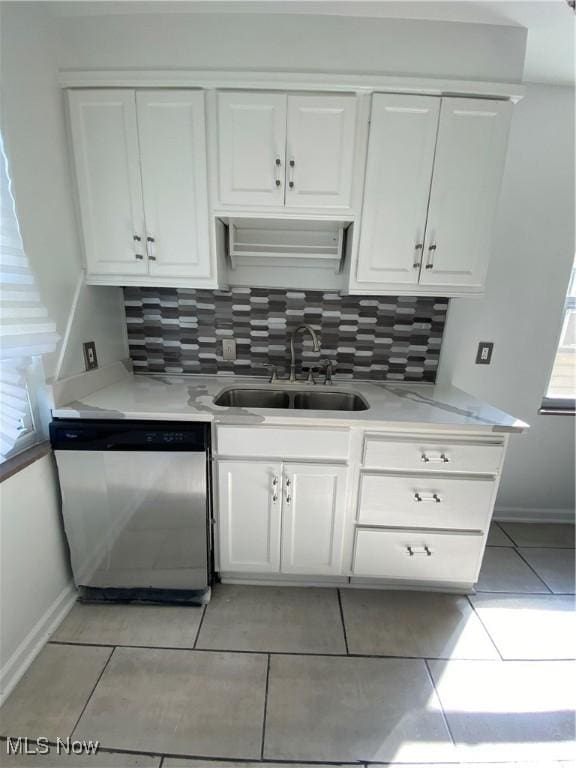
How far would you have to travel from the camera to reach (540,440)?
2.20 meters

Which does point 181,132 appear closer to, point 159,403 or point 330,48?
point 330,48

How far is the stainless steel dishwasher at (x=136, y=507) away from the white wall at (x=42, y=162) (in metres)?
0.40

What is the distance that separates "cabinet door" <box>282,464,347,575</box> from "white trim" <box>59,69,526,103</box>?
1.65 meters

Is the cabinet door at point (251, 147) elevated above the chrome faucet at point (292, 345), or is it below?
above

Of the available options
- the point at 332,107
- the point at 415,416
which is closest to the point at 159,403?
the point at 415,416

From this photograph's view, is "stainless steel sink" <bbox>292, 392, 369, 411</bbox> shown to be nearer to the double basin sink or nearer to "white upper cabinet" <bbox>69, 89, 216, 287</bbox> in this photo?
the double basin sink

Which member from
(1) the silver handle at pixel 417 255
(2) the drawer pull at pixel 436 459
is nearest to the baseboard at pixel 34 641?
(2) the drawer pull at pixel 436 459

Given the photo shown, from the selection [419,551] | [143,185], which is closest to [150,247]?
[143,185]

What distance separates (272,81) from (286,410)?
55.5 inches

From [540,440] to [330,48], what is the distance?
8.22 feet

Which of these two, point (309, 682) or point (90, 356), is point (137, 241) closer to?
point (90, 356)

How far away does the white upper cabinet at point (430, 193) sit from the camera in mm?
1432

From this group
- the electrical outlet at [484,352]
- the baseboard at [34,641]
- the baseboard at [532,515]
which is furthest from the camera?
the baseboard at [532,515]

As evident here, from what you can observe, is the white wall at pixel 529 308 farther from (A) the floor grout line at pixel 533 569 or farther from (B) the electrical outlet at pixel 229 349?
(B) the electrical outlet at pixel 229 349
